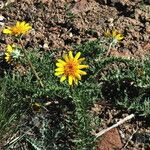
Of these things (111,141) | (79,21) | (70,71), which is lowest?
(111,141)

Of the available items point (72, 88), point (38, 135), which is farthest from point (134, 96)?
point (38, 135)

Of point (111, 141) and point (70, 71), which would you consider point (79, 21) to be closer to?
point (70, 71)

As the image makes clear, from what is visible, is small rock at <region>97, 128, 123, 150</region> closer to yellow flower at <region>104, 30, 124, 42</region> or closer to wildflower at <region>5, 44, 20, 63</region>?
yellow flower at <region>104, 30, 124, 42</region>

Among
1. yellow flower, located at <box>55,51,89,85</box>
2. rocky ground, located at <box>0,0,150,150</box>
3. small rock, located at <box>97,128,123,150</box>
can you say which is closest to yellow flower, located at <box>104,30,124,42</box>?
rocky ground, located at <box>0,0,150,150</box>

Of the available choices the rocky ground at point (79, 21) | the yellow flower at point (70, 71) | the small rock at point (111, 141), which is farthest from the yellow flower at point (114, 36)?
the small rock at point (111, 141)

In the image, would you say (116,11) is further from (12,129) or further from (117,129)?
(12,129)

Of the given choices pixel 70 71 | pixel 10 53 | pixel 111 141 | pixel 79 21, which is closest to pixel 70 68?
pixel 70 71

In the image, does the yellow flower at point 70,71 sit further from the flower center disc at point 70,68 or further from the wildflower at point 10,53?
the wildflower at point 10,53

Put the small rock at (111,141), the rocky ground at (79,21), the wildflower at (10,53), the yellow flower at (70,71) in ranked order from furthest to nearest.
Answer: the rocky ground at (79,21)
the wildflower at (10,53)
the small rock at (111,141)
the yellow flower at (70,71)

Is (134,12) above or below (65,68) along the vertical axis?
above
